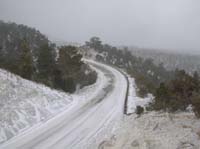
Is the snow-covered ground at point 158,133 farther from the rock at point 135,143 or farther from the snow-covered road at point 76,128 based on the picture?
the snow-covered road at point 76,128

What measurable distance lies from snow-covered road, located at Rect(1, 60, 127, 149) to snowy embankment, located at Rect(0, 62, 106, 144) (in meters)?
0.87

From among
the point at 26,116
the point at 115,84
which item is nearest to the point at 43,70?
the point at 115,84

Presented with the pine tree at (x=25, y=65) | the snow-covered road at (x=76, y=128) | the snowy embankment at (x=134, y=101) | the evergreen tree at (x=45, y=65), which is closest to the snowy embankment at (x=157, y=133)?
the snow-covered road at (x=76, y=128)

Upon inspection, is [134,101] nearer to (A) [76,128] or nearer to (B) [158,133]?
(A) [76,128]

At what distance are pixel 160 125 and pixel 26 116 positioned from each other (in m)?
11.6

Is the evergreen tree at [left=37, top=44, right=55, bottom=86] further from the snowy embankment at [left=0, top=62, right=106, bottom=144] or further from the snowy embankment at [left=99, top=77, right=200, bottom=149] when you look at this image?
the snowy embankment at [left=99, top=77, right=200, bottom=149]

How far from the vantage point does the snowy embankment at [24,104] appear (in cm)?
2136

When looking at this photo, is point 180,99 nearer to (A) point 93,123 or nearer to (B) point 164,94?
(B) point 164,94

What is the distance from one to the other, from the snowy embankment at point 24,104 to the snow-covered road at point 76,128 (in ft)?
2.86

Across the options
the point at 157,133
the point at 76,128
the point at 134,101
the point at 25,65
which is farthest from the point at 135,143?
the point at 25,65

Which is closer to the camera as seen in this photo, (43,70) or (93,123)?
(93,123)

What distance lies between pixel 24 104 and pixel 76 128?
19.7 feet

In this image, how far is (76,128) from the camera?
72.7 ft

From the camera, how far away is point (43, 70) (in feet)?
140
